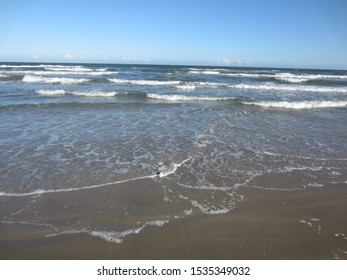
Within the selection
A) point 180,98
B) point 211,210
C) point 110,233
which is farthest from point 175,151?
point 180,98

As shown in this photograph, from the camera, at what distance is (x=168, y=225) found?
4113 millimetres

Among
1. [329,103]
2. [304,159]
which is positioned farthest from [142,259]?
[329,103]

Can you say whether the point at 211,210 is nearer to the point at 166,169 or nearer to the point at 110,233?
the point at 110,233

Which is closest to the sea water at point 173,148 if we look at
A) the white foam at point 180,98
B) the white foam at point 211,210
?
the white foam at point 211,210

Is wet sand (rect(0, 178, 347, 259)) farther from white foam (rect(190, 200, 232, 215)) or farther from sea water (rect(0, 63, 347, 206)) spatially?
sea water (rect(0, 63, 347, 206))

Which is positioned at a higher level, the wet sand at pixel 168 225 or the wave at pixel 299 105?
the wave at pixel 299 105

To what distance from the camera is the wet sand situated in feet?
11.6

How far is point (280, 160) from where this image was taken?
6871mm

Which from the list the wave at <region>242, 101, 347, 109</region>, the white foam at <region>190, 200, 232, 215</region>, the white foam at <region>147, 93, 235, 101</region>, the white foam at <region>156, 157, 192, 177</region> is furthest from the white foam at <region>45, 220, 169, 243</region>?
the white foam at <region>147, 93, 235, 101</region>

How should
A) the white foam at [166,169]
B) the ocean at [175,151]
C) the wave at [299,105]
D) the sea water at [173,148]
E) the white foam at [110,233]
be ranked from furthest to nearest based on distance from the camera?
the wave at [299,105], the white foam at [166,169], the sea water at [173,148], the ocean at [175,151], the white foam at [110,233]

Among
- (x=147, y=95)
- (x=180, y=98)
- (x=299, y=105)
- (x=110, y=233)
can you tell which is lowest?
(x=110, y=233)

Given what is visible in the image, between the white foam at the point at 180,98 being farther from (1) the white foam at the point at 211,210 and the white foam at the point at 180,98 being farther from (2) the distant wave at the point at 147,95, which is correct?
(1) the white foam at the point at 211,210

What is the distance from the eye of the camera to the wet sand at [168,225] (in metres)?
3.53
